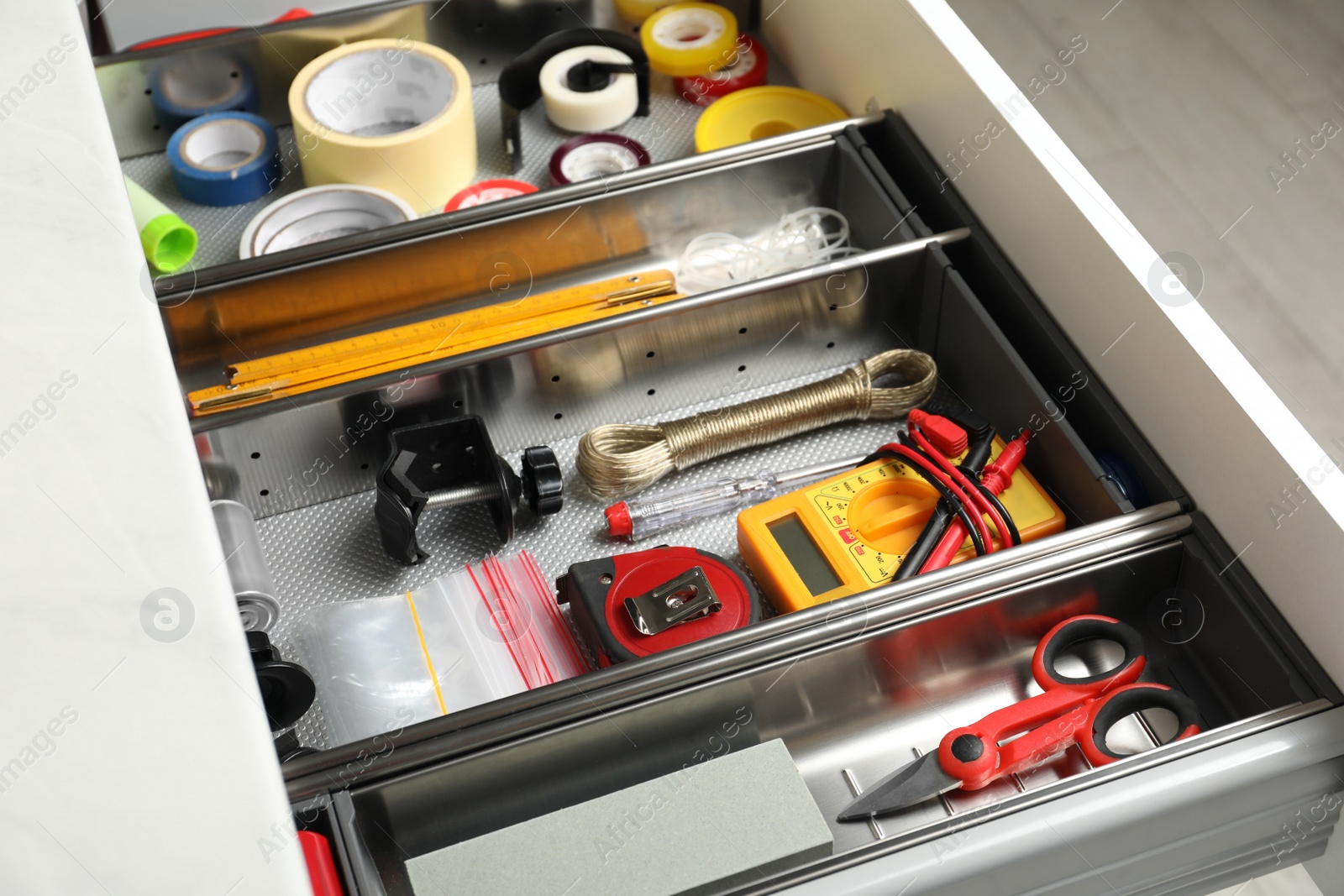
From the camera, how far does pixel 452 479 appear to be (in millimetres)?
1342

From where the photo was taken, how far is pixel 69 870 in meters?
0.46

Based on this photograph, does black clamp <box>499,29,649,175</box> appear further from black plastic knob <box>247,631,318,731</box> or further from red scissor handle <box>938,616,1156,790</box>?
red scissor handle <box>938,616,1156,790</box>

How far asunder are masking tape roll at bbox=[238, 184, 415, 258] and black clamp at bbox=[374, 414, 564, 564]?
391 mm

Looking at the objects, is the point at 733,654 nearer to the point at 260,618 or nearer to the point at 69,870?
the point at 260,618

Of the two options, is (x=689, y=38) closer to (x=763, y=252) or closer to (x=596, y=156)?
(x=596, y=156)

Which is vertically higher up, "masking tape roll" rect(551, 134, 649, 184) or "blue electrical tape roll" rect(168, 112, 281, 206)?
"blue electrical tape roll" rect(168, 112, 281, 206)

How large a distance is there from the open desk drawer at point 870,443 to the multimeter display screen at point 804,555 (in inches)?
3.4

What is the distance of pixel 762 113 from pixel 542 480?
0.73 meters

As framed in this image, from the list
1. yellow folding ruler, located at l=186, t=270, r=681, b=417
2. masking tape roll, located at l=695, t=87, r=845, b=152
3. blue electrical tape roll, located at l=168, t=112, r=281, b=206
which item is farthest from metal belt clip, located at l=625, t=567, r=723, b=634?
blue electrical tape roll, located at l=168, t=112, r=281, b=206

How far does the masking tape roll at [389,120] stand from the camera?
1.60 m

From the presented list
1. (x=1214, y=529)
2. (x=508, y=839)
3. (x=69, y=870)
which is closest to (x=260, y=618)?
(x=508, y=839)

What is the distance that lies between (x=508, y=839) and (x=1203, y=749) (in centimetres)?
58

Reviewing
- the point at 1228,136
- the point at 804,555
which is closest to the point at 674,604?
the point at 804,555

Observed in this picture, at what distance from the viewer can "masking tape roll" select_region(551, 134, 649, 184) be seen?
1711mm
